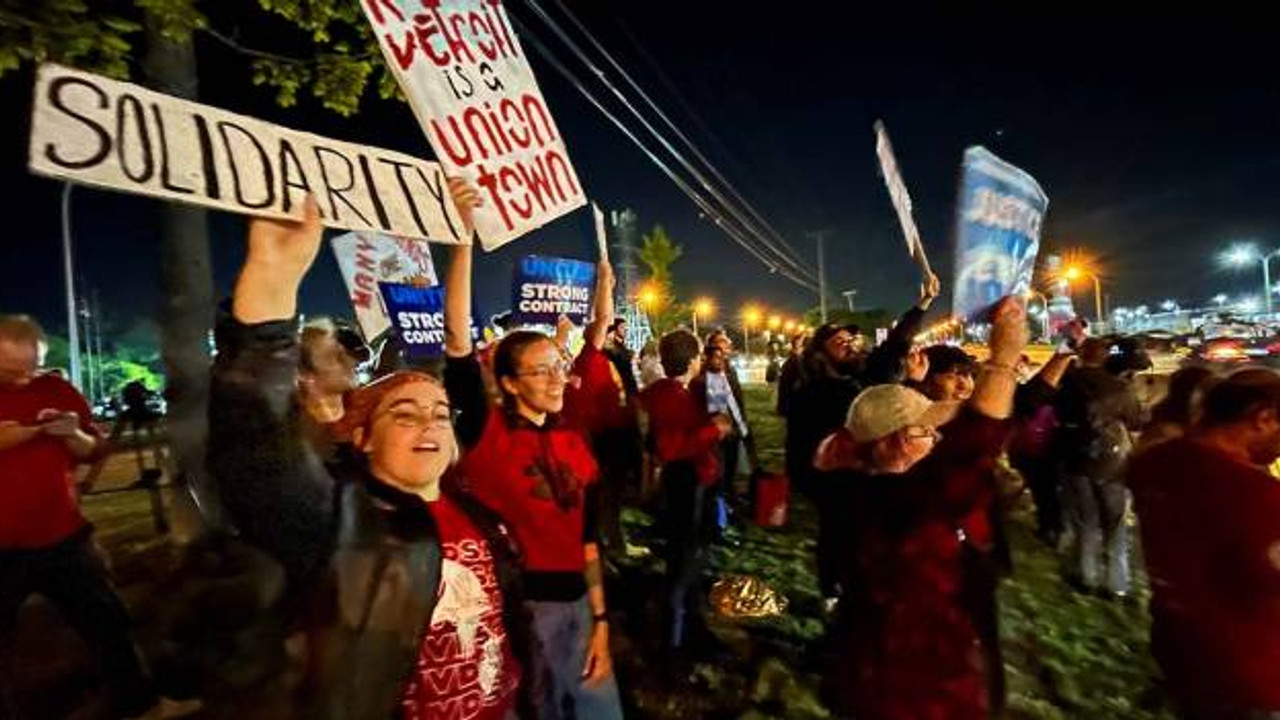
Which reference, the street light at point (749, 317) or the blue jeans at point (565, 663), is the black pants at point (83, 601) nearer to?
the blue jeans at point (565, 663)

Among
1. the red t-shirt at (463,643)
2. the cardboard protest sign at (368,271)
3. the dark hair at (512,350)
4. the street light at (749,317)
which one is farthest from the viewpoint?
the street light at (749,317)

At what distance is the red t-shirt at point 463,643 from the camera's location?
2.09m

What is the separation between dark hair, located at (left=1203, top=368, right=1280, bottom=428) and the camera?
2779mm

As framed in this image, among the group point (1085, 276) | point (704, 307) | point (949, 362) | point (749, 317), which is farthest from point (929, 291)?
point (704, 307)

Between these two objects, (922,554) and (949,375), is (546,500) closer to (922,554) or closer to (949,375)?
(922,554)

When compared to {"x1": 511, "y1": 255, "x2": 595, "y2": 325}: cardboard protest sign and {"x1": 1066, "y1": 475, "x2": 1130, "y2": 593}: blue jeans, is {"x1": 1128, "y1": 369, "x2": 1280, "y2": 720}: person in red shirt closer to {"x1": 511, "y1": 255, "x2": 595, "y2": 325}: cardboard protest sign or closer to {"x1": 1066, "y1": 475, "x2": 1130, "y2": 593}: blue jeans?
{"x1": 1066, "y1": 475, "x2": 1130, "y2": 593}: blue jeans

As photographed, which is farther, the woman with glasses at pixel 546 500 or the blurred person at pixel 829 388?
the blurred person at pixel 829 388

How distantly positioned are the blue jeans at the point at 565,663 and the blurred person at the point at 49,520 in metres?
2.35

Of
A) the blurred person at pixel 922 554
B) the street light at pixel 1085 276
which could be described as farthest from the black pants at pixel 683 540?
the street light at pixel 1085 276

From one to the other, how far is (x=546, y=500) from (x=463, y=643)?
2.70ft

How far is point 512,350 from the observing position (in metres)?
3.04

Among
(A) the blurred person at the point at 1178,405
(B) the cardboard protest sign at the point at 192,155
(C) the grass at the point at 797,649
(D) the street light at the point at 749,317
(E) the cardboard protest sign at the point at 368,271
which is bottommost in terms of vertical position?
(C) the grass at the point at 797,649

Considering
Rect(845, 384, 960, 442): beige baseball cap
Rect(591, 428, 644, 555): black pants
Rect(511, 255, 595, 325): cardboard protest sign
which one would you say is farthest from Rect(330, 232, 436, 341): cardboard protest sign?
Rect(845, 384, 960, 442): beige baseball cap

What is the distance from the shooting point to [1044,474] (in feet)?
25.2
